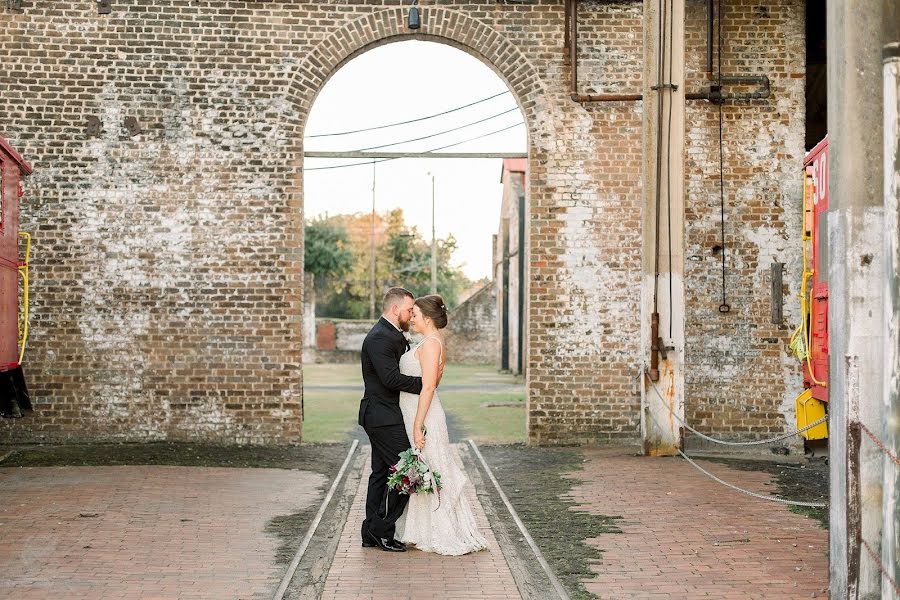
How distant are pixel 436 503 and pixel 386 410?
0.75 meters

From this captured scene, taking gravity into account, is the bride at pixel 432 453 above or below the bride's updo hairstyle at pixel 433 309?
below

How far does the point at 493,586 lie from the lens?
6789mm

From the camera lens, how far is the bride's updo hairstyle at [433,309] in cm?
793

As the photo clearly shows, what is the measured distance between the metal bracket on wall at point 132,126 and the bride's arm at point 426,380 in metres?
7.55

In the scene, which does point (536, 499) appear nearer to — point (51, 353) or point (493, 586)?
point (493, 586)

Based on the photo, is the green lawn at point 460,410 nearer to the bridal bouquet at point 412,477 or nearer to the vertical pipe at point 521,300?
the vertical pipe at point 521,300

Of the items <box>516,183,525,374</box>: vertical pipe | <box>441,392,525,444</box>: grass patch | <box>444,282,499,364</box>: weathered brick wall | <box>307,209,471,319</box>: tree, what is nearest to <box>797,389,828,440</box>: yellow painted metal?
<box>441,392,525,444</box>: grass patch

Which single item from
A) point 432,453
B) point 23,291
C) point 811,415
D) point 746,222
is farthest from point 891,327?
point 23,291

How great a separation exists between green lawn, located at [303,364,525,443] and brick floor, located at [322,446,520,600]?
732cm

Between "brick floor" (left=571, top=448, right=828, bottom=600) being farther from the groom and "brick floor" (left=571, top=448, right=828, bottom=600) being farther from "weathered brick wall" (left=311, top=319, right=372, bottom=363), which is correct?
"weathered brick wall" (left=311, top=319, right=372, bottom=363)

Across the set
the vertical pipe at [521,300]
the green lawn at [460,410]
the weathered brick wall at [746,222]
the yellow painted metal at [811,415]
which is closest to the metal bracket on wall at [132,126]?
the green lawn at [460,410]

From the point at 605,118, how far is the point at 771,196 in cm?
234

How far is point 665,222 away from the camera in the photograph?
12.8m

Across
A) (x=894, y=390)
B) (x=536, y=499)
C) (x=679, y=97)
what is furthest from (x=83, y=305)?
(x=894, y=390)
